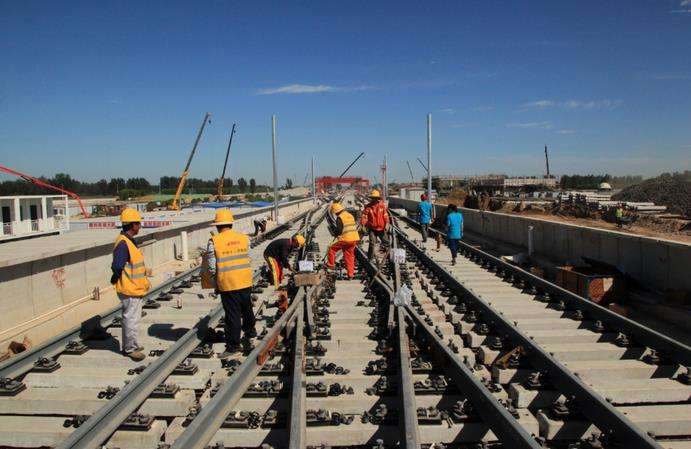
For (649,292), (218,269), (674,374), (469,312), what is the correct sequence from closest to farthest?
(674,374) → (218,269) → (469,312) → (649,292)

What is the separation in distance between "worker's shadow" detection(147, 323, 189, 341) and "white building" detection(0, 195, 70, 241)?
19.9m

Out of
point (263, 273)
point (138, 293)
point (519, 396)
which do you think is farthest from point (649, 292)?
point (138, 293)

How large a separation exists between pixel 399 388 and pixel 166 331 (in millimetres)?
4017

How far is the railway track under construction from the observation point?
404 cm

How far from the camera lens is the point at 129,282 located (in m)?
6.05

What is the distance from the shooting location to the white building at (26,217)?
78.7 feet

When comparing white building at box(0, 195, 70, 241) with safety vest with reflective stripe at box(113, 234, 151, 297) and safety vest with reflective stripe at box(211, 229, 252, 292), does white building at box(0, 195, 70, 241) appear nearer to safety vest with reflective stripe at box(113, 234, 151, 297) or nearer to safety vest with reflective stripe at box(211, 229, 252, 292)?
safety vest with reflective stripe at box(113, 234, 151, 297)

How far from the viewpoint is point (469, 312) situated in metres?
7.71

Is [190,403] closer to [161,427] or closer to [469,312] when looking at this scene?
[161,427]

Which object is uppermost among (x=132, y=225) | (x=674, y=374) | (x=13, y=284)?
(x=132, y=225)

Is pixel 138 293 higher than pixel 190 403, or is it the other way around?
pixel 138 293

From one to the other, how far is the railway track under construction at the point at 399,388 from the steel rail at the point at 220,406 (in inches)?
0.6

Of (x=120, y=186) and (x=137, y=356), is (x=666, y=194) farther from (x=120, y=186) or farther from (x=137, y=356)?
(x=120, y=186)

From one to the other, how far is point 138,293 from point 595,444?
501 cm
